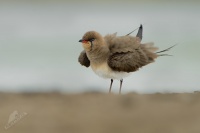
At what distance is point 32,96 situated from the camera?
3377 millimetres

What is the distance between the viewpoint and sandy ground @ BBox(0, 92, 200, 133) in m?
2.87

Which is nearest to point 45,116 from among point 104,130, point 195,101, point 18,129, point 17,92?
point 18,129

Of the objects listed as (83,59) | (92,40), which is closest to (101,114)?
(92,40)

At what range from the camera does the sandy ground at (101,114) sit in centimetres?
287

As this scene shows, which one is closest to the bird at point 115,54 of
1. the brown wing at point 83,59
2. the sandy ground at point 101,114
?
the brown wing at point 83,59

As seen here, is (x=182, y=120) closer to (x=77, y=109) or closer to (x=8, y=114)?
(x=77, y=109)

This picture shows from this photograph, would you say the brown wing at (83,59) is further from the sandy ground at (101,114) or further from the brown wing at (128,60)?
the sandy ground at (101,114)

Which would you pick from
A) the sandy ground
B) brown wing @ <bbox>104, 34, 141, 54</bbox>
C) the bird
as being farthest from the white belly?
the sandy ground

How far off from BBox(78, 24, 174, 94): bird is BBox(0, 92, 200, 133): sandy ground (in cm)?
39

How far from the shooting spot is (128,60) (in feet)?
12.1

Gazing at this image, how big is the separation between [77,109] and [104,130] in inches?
9.6

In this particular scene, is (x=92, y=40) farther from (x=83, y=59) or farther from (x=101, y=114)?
(x=101, y=114)

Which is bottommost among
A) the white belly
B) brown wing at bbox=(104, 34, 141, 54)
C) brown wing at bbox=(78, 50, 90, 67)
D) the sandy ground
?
the sandy ground

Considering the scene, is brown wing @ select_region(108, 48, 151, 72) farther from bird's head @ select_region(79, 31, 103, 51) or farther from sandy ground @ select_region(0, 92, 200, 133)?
sandy ground @ select_region(0, 92, 200, 133)
